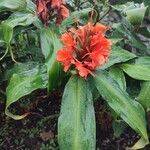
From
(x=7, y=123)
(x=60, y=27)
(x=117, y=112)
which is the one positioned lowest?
(x=7, y=123)

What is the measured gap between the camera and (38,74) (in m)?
1.75

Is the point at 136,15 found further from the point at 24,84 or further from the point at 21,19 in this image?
the point at 24,84

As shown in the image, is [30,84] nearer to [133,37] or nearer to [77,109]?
[77,109]

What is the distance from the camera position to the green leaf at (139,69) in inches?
69.0

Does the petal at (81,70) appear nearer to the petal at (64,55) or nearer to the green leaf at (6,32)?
the petal at (64,55)

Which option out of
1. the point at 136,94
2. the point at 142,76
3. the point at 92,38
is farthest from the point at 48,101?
the point at 92,38

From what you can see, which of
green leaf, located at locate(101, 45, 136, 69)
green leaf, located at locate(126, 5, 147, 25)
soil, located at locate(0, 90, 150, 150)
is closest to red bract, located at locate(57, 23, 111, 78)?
green leaf, located at locate(101, 45, 136, 69)

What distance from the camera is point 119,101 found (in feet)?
5.24

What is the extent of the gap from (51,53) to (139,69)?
40cm

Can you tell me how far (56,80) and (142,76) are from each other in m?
0.37

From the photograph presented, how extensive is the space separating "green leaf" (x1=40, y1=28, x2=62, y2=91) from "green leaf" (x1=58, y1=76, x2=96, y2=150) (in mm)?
93

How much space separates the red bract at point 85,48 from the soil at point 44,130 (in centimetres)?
76

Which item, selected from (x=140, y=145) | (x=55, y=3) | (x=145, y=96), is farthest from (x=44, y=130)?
(x=55, y=3)

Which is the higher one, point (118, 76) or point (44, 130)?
point (118, 76)
